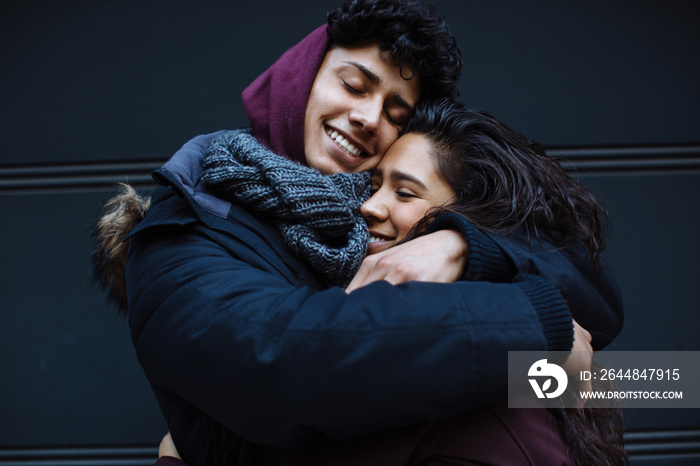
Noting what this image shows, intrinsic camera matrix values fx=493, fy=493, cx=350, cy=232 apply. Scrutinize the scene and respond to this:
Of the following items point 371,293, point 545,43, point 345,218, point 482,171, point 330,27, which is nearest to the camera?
point 371,293

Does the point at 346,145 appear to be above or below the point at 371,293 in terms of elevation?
above

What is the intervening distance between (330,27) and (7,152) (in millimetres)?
1798

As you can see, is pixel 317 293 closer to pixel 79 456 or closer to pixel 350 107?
pixel 350 107

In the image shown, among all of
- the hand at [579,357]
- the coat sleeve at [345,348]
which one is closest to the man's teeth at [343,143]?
the coat sleeve at [345,348]

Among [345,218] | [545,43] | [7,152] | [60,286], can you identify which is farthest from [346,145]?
[7,152]

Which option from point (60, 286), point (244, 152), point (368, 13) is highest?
point (368, 13)

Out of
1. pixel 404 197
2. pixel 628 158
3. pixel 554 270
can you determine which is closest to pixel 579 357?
pixel 554 270

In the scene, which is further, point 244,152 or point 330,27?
point 330,27

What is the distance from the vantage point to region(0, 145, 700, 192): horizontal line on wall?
7.93 feet

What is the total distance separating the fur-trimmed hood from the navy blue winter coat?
323 millimetres

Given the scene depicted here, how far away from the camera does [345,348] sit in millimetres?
833

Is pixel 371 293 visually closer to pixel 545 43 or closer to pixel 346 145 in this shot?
pixel 346 145

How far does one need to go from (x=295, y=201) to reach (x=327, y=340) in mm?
481

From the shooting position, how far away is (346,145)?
5.18 feet
